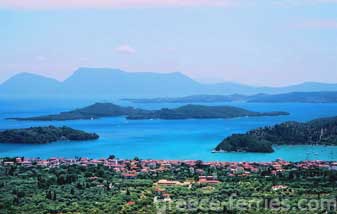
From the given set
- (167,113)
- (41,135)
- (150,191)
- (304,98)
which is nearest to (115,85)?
(304,98)

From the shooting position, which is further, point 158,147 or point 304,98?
point 304,98

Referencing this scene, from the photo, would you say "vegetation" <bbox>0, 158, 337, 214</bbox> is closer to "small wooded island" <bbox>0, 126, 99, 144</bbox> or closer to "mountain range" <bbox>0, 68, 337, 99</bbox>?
"small wooded island" <bbox>0, 126, 99, 144</bbox>

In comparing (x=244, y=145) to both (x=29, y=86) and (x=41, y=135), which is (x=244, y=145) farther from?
(x=29, y=86)

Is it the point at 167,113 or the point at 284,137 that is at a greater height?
the point at 167,113

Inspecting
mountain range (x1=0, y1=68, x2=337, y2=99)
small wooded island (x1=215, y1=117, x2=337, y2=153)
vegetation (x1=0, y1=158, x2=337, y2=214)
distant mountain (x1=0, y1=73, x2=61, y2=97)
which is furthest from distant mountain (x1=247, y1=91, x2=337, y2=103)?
distant mountain (x1=0, y1=73, x2=61, y2=97)

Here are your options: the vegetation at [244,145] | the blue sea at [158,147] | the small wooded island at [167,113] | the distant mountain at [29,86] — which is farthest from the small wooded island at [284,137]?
the distant mountain at [29,86]

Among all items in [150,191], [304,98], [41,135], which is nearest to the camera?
[150,191]
